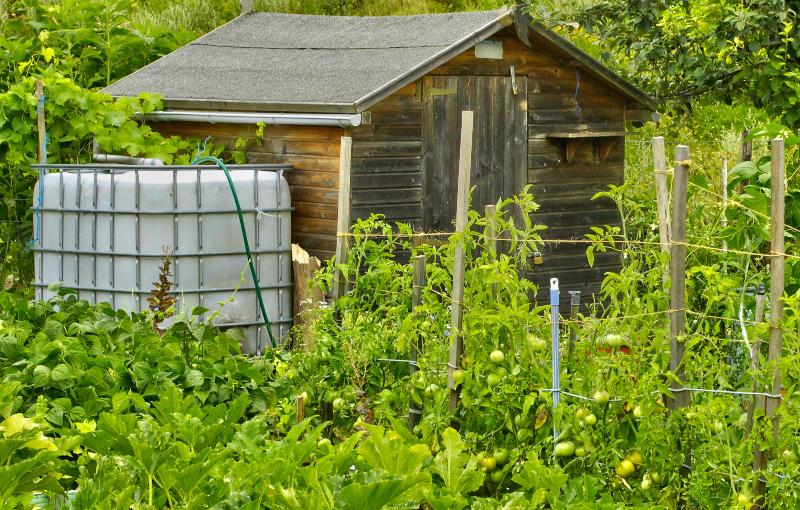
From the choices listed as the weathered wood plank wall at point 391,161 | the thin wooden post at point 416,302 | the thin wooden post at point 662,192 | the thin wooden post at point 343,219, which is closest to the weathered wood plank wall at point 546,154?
the weathered wood plank wall at point 391,161

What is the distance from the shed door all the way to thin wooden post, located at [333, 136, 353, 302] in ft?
4.57

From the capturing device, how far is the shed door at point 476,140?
10.9m

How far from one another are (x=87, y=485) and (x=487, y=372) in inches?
90.3

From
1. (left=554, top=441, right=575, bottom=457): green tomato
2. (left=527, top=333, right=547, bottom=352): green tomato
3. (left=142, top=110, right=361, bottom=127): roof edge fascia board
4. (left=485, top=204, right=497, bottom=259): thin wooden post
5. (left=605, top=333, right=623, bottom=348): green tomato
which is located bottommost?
(left=554, top=441, right=575, bottom=457): green tomato

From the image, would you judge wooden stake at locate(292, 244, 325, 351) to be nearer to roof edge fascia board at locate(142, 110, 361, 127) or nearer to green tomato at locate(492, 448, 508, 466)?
roof edge fascia board at locate(142, 110, 361, 127)

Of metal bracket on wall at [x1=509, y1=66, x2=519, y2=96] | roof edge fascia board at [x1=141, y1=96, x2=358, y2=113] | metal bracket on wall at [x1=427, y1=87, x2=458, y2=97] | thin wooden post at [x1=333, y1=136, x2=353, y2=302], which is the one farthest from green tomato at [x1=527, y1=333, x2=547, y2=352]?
metal bracket on wall at [x1=509, y1=66, x2=519, y2=96]

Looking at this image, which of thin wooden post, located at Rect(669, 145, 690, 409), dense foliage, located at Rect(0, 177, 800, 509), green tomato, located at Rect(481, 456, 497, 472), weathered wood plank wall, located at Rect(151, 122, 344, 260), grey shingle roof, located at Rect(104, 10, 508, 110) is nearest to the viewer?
dense foliage, located at Rect(0, 177, 800, 509)

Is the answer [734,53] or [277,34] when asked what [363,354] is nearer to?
[734,53]

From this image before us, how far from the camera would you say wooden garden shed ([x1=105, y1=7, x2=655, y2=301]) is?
10391mm

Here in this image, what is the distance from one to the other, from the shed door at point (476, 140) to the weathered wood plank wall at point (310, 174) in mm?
1008

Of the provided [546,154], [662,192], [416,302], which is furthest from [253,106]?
[662,192]

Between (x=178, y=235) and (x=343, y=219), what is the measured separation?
1.76m

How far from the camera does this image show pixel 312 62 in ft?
39.6

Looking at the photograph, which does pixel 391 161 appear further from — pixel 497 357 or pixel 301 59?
pixel 497 357
